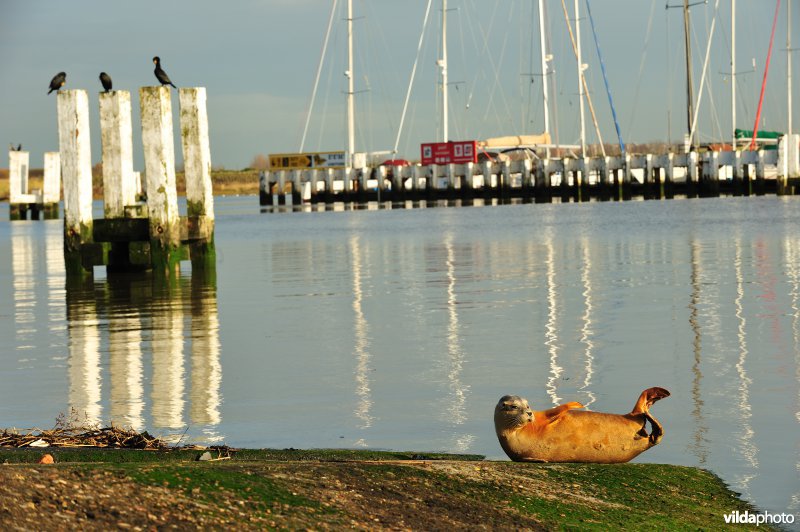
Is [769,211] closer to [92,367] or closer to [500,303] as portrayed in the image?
[500,303]

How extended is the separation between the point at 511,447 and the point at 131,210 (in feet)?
58.7

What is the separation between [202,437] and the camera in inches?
342

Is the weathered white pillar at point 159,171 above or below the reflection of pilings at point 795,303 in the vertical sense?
above

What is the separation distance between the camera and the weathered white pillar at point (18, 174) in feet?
200

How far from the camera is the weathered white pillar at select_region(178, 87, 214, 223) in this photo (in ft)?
76.4

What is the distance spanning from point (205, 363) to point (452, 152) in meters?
70.3

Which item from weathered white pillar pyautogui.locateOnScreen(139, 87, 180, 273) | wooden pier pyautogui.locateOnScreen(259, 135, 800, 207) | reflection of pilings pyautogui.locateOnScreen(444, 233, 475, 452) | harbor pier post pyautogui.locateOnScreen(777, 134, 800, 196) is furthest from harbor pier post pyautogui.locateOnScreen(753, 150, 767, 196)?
reflection of pilings pyautogui.locateOnScreen(444, 233, 475, 452)

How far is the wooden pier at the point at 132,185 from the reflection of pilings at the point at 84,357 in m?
2.28

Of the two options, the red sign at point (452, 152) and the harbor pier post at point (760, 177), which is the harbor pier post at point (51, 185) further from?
the harbor pier post at point (760, 177)

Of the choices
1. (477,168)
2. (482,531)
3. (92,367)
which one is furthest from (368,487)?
(477,168)

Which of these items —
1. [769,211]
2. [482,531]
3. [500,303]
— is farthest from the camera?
→ [769,211]

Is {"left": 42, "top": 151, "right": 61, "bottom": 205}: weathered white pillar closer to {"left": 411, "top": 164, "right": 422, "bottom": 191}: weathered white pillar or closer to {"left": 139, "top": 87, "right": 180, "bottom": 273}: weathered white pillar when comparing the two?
{"left": 411, "top": 164, "right": 422, "bottom": 191}: weathered white pillar

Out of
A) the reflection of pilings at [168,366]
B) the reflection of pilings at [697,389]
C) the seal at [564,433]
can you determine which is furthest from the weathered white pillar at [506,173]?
the seal at [564,433]

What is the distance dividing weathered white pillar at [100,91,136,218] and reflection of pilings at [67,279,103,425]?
8.68 feet
